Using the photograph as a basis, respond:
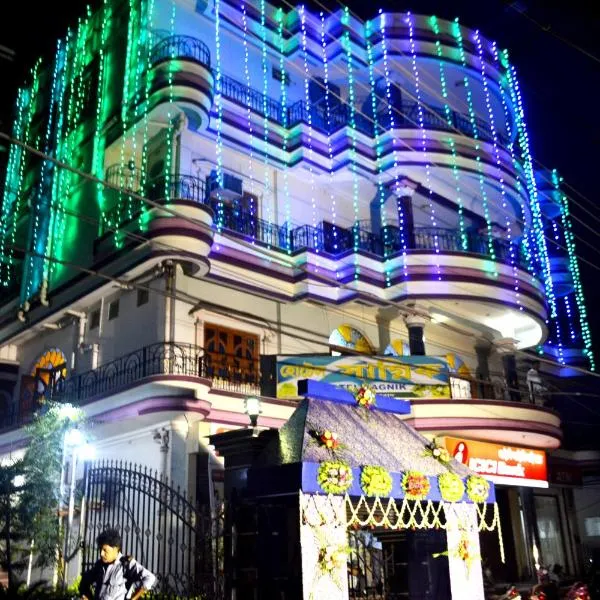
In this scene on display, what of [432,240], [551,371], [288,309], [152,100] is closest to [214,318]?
[288,309]

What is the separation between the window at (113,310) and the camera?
2059cm

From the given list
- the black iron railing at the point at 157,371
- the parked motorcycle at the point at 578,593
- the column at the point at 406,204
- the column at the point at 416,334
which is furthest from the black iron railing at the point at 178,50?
the parked motorcycle at the point at 578,593

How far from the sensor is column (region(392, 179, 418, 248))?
Result: 75.9 feet

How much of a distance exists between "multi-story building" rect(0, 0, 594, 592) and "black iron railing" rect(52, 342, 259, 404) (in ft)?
0.28

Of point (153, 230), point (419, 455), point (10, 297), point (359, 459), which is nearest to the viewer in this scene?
point (359, 459)

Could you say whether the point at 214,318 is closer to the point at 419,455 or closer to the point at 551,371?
the point at 419,455

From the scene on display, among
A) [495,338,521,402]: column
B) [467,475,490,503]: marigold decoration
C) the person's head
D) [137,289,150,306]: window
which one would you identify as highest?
[137,289,150,306]: window

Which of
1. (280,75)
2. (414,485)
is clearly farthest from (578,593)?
(280,75)

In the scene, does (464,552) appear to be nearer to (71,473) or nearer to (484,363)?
(71,473)

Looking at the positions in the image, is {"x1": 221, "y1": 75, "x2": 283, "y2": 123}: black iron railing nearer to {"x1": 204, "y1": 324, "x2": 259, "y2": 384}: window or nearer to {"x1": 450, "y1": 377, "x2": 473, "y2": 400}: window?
{"x1": 204, "y1": 324, "x2": 259, "y2": 384}: window

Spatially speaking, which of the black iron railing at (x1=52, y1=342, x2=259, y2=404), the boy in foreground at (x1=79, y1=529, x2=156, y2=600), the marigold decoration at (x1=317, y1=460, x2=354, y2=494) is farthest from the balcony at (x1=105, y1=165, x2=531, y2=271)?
the boy in foreground at (x1=79, y1=529, x2=156, y2=600)

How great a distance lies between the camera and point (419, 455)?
35.6ft

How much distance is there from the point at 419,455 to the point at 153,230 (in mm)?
10275

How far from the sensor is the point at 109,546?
26.6ft
